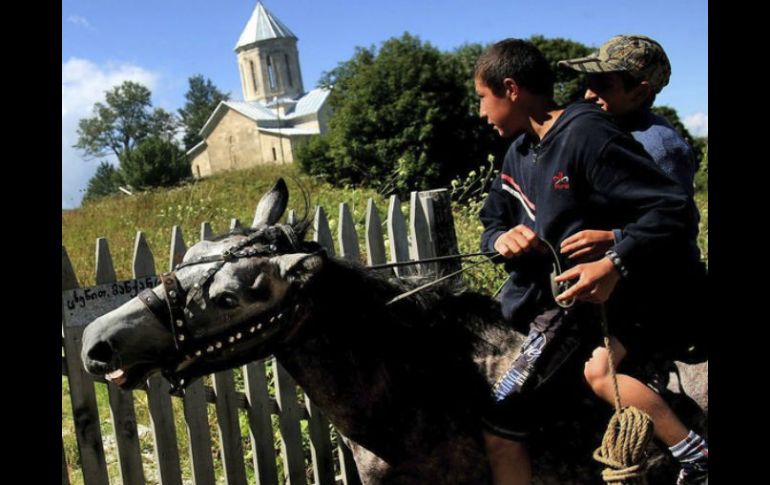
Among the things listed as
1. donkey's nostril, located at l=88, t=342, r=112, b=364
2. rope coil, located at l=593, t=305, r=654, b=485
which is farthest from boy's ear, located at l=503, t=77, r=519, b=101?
donkey's nostril, located at l=88, t=342, r=112, b=364

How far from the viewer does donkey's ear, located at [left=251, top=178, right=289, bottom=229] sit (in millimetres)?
2791

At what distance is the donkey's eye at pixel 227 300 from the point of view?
2404 mm

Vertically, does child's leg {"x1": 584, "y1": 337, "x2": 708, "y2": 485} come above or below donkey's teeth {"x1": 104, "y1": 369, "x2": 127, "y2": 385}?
below

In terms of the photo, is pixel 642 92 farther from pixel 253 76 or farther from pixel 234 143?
pixel 253 76

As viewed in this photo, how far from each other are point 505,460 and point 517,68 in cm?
160

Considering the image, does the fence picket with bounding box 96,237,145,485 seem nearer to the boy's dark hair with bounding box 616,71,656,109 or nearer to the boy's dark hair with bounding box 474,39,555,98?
the boy's dark hair with bounding box 474,39,555,98

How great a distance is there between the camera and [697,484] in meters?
2.62

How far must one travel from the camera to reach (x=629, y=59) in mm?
3104

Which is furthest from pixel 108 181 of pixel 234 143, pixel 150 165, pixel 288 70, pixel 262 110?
pixel 288 70

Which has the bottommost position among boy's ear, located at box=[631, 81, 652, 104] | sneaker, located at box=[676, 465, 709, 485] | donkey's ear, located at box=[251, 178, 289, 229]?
sneaker, located at box=[676, 465, 709, 485]

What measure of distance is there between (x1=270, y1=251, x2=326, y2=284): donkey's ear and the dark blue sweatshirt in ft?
2.97
